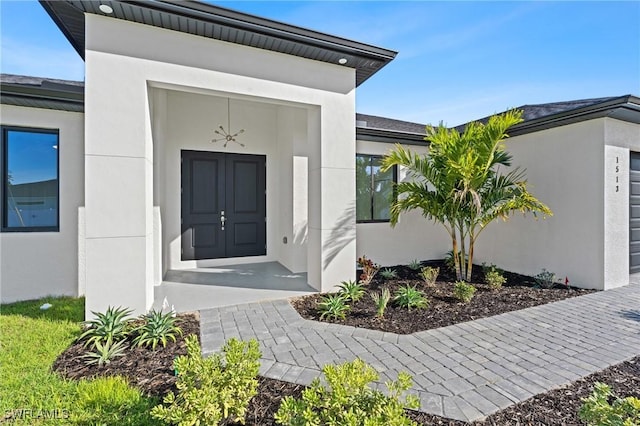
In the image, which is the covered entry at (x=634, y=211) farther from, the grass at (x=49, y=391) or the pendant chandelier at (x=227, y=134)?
the grass at (x=49, y=391)

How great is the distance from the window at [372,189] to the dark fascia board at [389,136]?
0.48 metres

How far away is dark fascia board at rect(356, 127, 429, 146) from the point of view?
7.42 metres

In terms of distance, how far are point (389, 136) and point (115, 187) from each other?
19.8ft

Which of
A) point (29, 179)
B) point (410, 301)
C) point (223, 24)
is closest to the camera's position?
point (223, 24)

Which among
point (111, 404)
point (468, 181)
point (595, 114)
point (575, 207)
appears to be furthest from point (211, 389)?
point (595, 114)

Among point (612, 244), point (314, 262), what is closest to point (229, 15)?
point (314, 262)

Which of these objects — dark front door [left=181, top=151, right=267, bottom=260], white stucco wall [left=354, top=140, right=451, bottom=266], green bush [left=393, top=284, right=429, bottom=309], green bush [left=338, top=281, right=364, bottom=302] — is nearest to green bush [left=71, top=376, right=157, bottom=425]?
green bush [left=338, top=281, right=364, bottom=302]

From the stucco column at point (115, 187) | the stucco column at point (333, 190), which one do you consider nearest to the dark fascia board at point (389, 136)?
the stucco column at point (333, 190)

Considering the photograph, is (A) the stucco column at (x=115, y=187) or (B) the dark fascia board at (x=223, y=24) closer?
(B) the dark fascia board at (x=223, y=24)

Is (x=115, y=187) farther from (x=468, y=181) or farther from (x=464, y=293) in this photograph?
(x=468, y=181)

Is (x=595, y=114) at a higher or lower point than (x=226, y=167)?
higher

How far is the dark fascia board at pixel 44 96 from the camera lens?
471cm

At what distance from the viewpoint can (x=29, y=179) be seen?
5375 mm

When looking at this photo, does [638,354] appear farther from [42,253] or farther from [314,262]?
[42,253]
